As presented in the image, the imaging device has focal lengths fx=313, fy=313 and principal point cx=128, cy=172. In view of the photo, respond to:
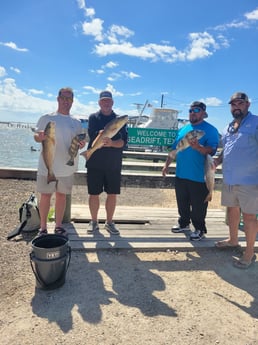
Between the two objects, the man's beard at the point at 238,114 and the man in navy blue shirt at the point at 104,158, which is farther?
the man in navy blue shirt at the point at 104,158

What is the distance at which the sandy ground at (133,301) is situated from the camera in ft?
8.36

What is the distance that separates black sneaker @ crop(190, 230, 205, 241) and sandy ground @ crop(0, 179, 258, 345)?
0.23 metres

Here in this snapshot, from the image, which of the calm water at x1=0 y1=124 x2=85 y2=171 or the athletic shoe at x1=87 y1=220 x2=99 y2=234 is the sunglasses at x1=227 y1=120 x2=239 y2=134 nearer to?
the athletic shoe at x1=87 y1=220 x2=99 y2=234

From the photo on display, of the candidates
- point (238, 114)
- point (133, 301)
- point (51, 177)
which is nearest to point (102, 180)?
point (51, 177)

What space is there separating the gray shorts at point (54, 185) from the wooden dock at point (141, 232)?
0.73 m

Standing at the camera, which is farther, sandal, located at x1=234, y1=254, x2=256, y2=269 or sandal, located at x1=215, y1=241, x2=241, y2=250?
sandal, located at x1=215, y1=241, x2=241, y2=250

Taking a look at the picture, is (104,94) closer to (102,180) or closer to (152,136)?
(102,180)

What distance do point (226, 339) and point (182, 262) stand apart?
1.51 meters

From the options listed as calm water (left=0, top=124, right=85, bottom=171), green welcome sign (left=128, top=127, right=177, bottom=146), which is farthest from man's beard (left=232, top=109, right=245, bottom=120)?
calm water (left=0, top=124, right=85, bottom=171)

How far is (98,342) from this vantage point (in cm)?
244

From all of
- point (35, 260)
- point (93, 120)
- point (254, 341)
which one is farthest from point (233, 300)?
point (93, 120)

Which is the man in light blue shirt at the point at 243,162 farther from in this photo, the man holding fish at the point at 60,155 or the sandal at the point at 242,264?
the man holding fish at the point at 60,155

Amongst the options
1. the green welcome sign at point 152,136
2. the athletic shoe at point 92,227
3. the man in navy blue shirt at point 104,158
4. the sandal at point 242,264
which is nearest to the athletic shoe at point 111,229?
the athletic shoe at point 92,227

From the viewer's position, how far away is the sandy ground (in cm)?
255
